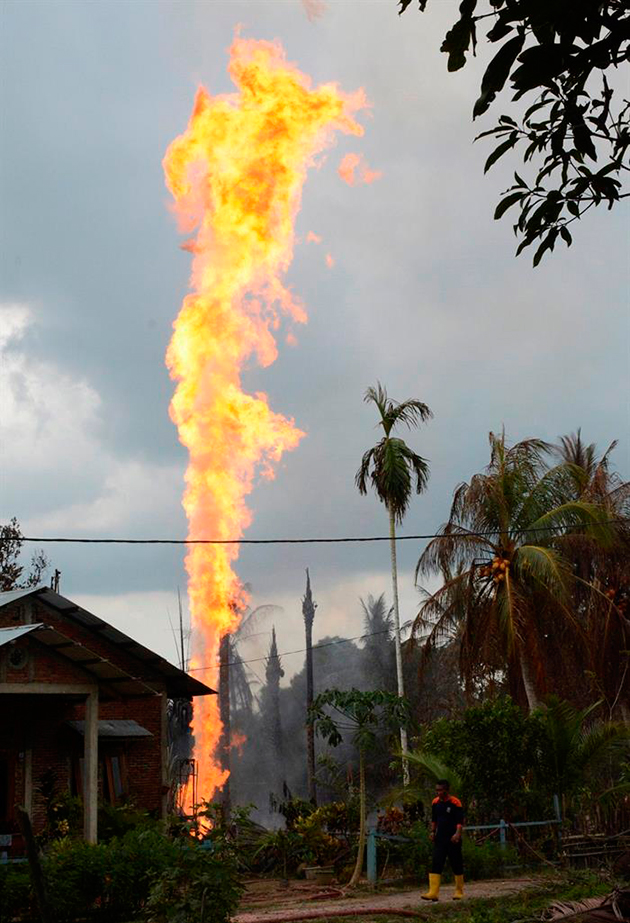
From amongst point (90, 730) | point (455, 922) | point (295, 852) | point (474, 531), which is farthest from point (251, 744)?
point (455, 922)

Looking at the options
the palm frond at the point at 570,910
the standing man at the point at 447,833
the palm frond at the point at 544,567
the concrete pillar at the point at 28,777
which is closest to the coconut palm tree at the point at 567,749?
the standing man at the point at 447,833

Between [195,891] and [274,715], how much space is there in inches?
2117

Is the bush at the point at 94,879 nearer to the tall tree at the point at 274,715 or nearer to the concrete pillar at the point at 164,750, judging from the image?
the concrete pillar at the point at 164,750

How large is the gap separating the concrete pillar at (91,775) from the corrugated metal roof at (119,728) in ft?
18.6

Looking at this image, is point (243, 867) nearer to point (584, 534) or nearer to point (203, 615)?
A: point (203, 615)

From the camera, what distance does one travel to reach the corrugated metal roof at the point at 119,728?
22062 millimetres

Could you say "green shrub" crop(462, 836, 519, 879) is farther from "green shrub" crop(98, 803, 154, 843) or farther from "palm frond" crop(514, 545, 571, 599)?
"palm frond" crop(514, 545, 571, 599)

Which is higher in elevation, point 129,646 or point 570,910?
point 129,646

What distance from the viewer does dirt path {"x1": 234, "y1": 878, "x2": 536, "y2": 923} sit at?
14157 millimetres

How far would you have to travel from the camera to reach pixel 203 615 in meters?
31.2

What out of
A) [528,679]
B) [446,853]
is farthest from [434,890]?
[528,679]

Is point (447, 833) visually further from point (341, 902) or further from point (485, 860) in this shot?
point (485, 860)

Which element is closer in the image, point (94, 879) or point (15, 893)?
point (15, 893)

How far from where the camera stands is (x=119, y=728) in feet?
75.8
